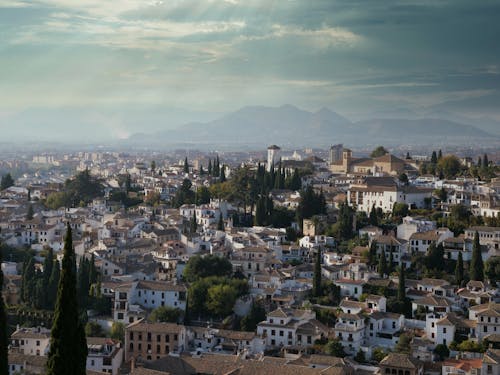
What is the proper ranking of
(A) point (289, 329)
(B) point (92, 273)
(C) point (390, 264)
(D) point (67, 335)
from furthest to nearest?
(C) point (390, 264), (B) point (92, 273), (A) point (289, 329), (D) point (67, 335)

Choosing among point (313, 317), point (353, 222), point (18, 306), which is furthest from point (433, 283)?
point (18, 306)

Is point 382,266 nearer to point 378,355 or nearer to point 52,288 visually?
point 378,355

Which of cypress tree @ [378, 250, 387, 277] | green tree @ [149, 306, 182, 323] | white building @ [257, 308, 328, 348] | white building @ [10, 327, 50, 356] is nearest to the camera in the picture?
white building @ [10, 327, 50, 356]

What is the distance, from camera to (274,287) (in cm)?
2844

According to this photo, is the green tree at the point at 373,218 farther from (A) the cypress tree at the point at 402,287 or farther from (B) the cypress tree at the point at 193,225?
(A) the cypress tree at the point at 402,287

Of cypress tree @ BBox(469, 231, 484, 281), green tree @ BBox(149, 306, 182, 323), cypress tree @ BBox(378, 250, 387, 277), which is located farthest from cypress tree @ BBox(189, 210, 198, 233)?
cypress tree @ BBox(469, 231, 484, 281)

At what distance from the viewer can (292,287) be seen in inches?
1129

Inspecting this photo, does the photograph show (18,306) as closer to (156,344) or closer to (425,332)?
(156,344)

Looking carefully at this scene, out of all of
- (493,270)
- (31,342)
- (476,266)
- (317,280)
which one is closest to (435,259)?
(476,266)

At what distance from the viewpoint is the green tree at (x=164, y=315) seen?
86.1ft

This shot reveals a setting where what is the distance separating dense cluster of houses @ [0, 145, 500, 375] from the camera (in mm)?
22594

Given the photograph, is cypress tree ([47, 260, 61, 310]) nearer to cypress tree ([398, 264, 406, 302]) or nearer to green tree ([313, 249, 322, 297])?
green tree ([313, 249, 322, 297])

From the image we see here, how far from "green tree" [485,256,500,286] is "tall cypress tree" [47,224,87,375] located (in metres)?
19.6

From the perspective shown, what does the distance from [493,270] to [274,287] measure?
8061mm
